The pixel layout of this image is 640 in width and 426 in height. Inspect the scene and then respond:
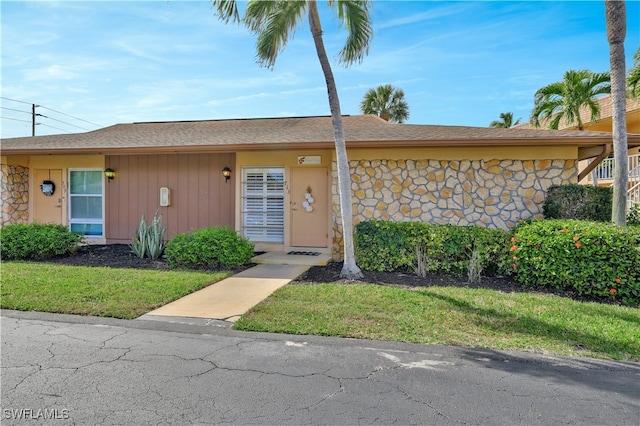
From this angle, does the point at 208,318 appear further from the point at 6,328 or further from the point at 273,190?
the point at 273,190

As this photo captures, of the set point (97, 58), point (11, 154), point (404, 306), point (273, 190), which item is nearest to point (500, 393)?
point (404, 306)

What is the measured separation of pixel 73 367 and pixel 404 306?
3793mm

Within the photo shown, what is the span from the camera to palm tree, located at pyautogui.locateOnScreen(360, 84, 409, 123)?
22469mm

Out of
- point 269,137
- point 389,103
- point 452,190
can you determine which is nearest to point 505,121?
point 389,103

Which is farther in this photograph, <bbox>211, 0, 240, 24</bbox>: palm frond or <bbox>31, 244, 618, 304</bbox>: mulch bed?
<bbox>211, 0, 240, 24</bbox>: palm frond

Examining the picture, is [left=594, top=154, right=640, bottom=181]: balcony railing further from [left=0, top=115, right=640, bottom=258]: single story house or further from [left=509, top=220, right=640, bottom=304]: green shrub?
[left=509, top=220, right=640, bottom=304]: green shrub

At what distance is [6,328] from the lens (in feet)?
14.3

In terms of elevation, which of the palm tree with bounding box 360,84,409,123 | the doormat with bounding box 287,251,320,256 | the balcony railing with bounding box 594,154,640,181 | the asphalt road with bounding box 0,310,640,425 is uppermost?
the palm tree with bounding box 360,84,409,123

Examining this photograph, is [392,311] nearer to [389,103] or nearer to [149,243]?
[149,243]

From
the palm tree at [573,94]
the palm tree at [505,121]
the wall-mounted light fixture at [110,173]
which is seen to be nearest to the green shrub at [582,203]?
the palm tree at [573,94]

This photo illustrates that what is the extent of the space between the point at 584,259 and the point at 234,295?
5.44 metres

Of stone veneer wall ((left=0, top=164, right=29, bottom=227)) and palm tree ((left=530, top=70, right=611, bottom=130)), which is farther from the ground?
palm tree ((left=530, top=70, right=611, bottom=130))

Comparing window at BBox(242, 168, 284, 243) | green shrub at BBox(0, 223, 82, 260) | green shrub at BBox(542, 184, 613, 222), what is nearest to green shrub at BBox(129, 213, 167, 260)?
green shrub at BBox(0, 223, 82, 260)

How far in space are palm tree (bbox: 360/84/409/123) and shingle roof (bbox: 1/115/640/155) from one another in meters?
10.9
